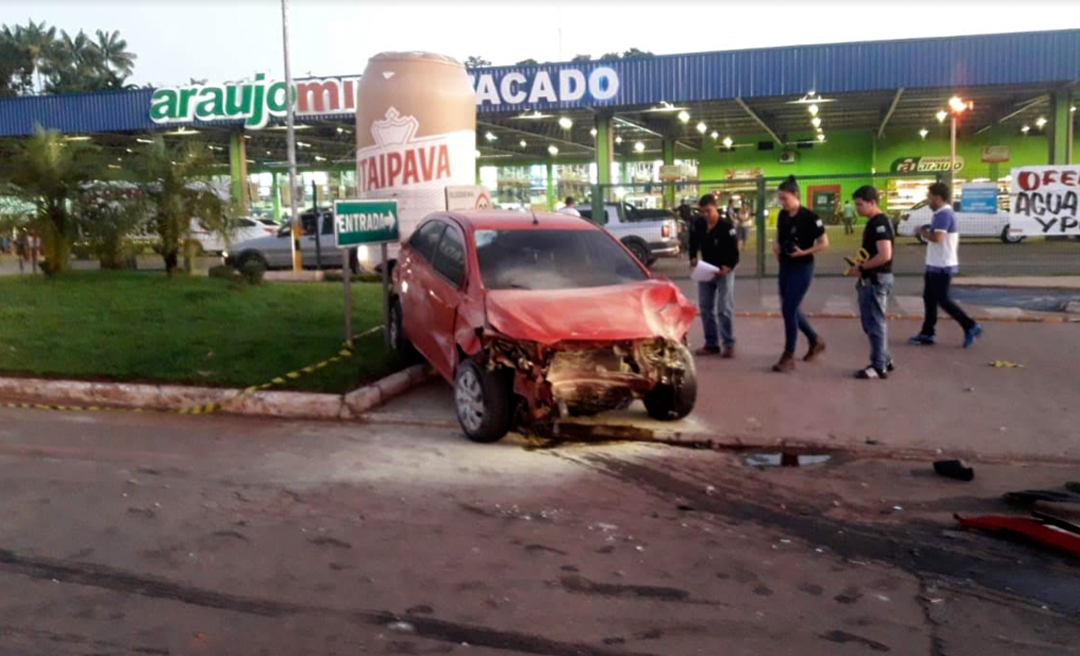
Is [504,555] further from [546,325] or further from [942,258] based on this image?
[942,258]

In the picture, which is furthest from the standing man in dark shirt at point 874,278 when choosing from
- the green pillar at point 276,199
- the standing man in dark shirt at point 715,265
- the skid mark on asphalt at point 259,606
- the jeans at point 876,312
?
the green pillar at point 276,199

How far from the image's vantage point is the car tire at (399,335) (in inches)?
407

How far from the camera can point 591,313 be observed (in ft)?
25.1

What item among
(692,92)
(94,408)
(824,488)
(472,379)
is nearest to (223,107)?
(692,92)

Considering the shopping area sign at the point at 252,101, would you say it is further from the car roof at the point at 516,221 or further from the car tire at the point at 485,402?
the car tire at the point at 485,402

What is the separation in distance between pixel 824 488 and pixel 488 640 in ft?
10.3

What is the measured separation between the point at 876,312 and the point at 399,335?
191 inches

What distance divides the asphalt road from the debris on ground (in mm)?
77

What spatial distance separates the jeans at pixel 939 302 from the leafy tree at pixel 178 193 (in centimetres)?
1069

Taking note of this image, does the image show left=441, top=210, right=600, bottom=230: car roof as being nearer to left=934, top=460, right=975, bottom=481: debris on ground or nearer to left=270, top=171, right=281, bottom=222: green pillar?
left=934, top=460, right=975, bottom=481: debris on ground

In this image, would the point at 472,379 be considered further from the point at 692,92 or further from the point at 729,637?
the point at 692,92


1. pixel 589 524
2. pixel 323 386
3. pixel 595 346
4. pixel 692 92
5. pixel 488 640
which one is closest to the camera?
pixel 488 640

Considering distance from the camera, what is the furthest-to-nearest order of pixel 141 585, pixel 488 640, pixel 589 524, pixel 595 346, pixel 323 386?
pixel 323 386 → pixel 595 346 → pixel 589 524 → pixel 141 585 → pixel 488 640

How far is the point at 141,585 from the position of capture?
16.2ft
